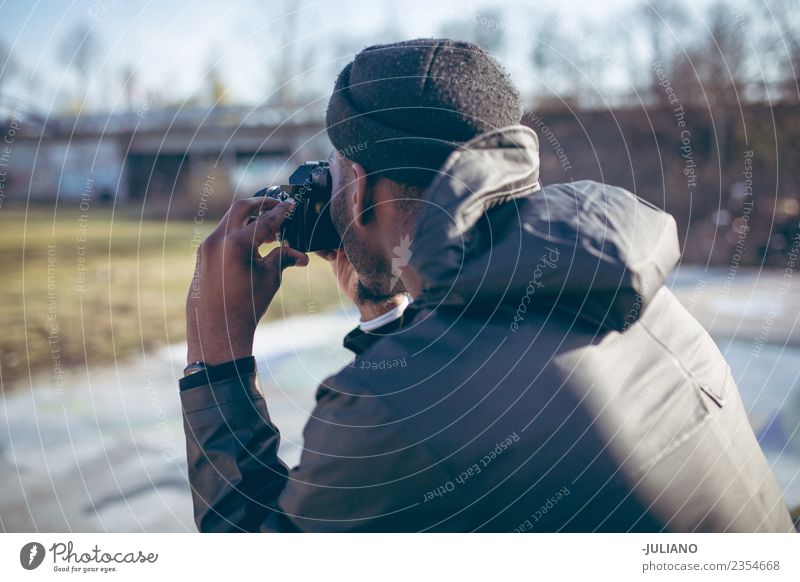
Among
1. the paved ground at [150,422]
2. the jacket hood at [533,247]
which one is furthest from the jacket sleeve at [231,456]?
the paved ground at [150,422]

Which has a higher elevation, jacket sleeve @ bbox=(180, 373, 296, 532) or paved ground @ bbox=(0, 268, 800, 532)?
jacket sleeve @ bbox=(180, 373, 296, 532)

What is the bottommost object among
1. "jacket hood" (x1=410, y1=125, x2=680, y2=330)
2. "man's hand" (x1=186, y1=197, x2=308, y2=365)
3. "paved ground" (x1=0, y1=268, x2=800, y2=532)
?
"paved ground" (x1=0, y1=268, x2=800, y2=532)

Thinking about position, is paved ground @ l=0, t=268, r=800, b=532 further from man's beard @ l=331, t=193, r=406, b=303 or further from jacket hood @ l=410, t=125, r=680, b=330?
jacket hood @ l=410, t=125, r=680, b=330

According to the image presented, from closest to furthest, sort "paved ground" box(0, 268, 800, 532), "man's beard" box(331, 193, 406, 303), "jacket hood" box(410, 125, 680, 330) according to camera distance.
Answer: "jacket hood" box(410, 125, 680, 330) → "man's beard" box(331, 193, 406, 303) → "paved ground" box(0, 268, 800, 532)

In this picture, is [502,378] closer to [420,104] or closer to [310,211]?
[420,104]

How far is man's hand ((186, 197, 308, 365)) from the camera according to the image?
1133 millimetres

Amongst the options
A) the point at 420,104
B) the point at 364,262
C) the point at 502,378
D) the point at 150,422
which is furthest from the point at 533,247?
the point at 150,422

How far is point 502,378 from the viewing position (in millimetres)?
865

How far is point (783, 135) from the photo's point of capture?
6266 millimetres

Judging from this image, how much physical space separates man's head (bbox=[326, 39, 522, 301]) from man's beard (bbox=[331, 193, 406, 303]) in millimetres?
53

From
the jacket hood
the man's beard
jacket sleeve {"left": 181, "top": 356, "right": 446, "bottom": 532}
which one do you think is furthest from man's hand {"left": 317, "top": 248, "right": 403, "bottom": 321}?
the jacket hood

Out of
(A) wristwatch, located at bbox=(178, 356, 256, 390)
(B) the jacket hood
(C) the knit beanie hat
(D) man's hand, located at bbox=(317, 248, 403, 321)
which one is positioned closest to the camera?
(B) the jacket hood

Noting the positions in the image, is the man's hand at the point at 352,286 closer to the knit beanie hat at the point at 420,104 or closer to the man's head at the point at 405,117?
the man's head at the point at 405,117

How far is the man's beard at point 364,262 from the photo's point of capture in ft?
3.90
